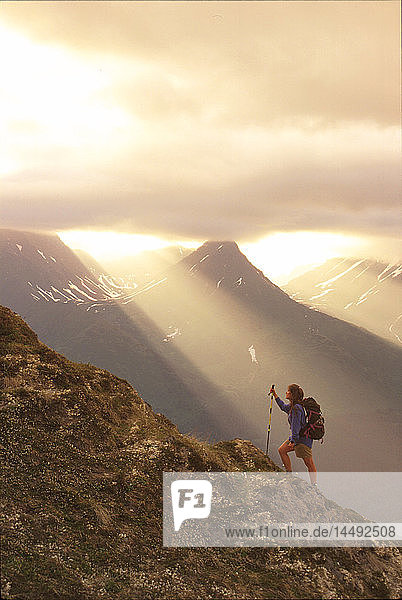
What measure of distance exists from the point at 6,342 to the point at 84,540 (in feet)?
36.8

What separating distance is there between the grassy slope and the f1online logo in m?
0.60

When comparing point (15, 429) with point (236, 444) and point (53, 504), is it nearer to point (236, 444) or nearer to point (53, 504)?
point (53, 504)

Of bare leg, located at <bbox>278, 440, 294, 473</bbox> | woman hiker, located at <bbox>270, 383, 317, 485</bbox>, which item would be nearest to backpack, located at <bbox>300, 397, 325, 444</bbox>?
woman hiker, located at <bbox>270, 383, 317, 485</bbox>

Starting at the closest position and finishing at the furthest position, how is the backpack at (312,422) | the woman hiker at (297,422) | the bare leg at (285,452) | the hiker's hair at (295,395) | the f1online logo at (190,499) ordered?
the f1online logo at (190,499) → the backpack at (312,422) → the woman hiker at (297,422) → the hiker's hair at (295,395) → the bare leg at (285,452)

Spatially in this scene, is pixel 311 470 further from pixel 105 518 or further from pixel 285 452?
pixel 105 518

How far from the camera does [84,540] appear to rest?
11.3m

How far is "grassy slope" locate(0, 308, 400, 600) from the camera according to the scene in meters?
10.3

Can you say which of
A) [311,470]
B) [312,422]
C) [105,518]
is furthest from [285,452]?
[105,518]

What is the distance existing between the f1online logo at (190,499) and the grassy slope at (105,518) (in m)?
0.60

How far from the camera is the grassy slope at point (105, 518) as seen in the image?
10266mm

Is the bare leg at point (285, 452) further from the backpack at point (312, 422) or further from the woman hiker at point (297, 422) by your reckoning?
the backpack at point (312, 422)

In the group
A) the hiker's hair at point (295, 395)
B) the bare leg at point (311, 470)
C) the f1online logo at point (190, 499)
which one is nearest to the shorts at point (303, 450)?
the bare leg at point (311, 470)

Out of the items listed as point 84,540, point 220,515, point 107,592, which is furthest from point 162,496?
point 107,592

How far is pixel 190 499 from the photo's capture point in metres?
14.2
